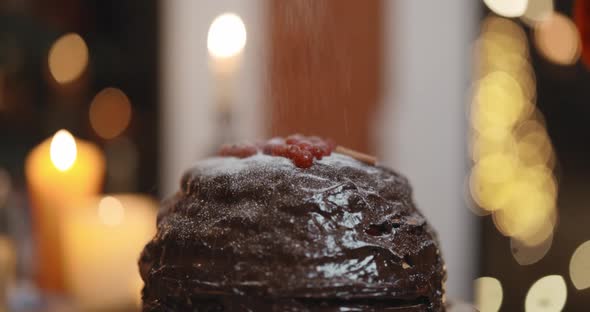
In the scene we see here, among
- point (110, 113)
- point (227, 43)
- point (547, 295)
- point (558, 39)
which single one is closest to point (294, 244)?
point (227, 43)

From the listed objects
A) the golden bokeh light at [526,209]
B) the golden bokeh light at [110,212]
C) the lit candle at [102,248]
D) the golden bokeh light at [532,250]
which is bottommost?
the golden bokeh light at [532,250]

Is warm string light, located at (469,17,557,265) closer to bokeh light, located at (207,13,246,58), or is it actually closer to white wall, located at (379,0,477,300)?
white wall, located at (379,0,477,300)

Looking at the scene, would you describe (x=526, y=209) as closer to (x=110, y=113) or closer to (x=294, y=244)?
(x=110, y=113)

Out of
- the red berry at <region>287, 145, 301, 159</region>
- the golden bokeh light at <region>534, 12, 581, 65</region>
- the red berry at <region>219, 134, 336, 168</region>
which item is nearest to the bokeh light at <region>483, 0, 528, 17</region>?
the golden bokeh light at <region>534, 12, 581, 65</region>

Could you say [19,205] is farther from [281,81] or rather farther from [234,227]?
[234,227]

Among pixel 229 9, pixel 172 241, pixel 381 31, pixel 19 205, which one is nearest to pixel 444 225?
pixel 381 31

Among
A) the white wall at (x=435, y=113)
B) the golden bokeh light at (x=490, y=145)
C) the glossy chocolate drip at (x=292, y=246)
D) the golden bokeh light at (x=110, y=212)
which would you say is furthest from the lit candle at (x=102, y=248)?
the golden bokeh light at (x=490, y=145)

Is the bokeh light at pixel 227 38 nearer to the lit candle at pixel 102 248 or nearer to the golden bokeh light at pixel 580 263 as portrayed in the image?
the lit candle at pixel 102 248

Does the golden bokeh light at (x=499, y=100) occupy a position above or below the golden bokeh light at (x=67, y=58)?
below
